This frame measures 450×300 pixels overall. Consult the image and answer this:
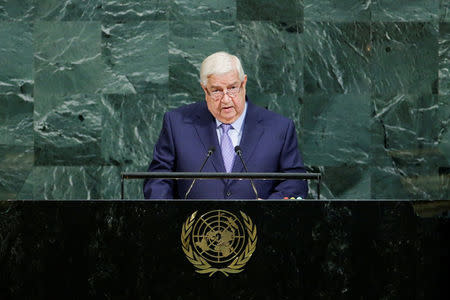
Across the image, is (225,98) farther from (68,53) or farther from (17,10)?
(17,10)

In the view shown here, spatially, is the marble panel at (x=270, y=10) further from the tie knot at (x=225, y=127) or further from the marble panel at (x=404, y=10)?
the tie knot at (x=225, y=127)

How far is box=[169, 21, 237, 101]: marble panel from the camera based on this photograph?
19.4ft

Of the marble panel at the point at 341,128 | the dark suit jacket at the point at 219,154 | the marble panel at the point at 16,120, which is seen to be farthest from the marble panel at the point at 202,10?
the dark suit jacket at the point at 219,154

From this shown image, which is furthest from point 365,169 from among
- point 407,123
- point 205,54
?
point 205,54

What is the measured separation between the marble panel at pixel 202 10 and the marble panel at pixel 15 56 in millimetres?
1217

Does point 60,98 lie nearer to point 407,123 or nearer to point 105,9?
point 105,9

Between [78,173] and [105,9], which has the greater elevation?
[105,9]

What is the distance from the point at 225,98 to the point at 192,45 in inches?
76.6

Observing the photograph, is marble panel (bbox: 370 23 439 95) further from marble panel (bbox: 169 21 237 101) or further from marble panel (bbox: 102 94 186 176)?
marble panel (bbox: 102 94 186 176)

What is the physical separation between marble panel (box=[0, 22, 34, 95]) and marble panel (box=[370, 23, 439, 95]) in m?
2.85

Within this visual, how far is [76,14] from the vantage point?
5953 mm
